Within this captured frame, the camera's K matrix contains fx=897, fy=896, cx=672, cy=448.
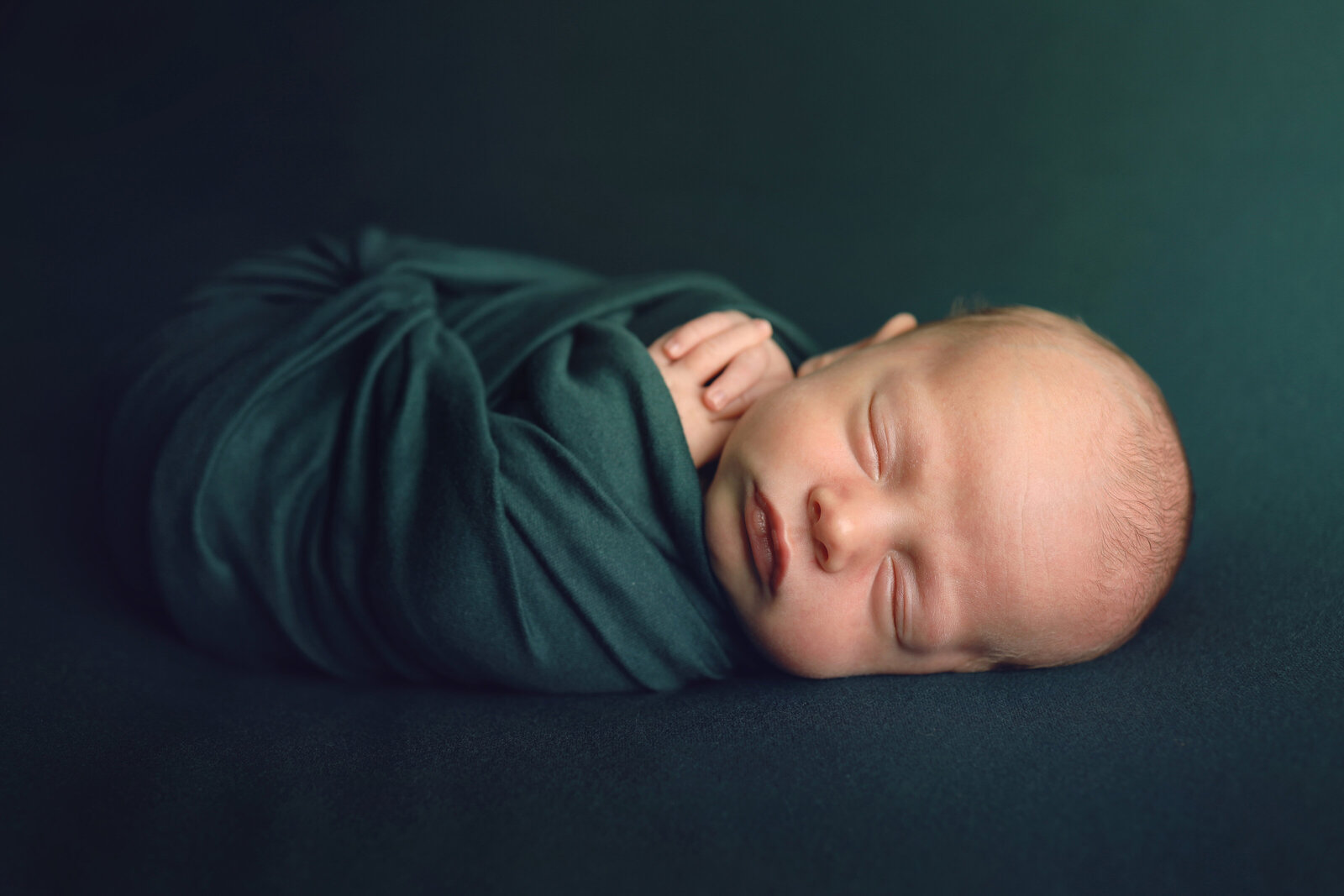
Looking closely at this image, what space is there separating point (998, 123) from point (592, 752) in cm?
142

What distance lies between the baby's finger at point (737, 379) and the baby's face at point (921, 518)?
0.11 meters

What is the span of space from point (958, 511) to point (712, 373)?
369 mm

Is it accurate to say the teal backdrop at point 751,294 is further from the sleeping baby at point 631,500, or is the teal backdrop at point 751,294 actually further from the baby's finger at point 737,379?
the baby's finger at point 737,379

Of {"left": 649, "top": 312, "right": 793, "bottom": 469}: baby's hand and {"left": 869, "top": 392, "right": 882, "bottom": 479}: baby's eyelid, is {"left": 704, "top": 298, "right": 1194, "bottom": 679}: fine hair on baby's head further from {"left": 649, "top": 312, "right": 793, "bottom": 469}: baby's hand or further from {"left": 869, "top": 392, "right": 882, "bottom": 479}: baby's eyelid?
{"left": 649, "top": 312, "right": 793, "bottom": 469}: baby's hand

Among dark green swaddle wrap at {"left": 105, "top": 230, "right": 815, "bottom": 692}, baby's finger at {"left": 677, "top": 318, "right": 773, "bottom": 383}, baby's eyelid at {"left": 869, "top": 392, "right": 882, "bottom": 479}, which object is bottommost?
dark green swaddle wrap at {"left": 105, "top": 230, "right": 815, "bottom": 692}

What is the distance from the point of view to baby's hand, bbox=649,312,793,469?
3.58 feet

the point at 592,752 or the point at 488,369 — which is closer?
the point at 592,752

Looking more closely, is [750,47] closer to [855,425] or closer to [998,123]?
[998,123]

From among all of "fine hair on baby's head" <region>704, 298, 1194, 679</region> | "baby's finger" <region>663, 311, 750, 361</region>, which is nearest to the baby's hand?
"baby's finger" <region>663, 311, 750, 361</region>

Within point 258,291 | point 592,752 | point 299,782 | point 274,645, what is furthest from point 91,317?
point 592,752

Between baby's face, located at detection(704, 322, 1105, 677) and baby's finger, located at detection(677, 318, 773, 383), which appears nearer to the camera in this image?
baby's face, located at detection(704, 322, 1105, 677)

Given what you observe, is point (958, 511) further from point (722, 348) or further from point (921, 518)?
point (722, 348)

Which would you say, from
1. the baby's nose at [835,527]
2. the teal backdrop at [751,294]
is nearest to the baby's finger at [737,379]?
the baby's nose at [835,527]

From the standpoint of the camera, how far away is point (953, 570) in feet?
2.92
